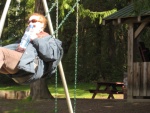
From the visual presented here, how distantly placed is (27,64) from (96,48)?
27.3 m

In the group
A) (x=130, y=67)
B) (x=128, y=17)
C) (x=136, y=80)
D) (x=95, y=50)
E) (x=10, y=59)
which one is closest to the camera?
(x=10, y=59)

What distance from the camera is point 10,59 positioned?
502 cm

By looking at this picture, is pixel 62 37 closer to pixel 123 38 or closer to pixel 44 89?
pixel 123 38

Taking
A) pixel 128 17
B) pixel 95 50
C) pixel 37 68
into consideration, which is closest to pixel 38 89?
pixel 128 17

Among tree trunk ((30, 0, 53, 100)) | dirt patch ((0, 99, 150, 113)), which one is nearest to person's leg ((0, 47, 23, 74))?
dirt patch ((0, 99, 150, 113))

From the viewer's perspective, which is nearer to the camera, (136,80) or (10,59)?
(10,59)

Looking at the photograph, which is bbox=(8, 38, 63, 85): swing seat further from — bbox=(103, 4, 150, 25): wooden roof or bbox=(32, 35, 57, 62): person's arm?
bbox=(103, 4, 150, 25): wooden roof

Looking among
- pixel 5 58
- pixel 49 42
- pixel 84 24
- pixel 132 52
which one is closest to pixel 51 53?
pixel 49 42

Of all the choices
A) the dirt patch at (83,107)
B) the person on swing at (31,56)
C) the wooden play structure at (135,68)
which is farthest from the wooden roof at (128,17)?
the person on swing at (31,56)

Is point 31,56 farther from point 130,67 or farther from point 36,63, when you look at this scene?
point 130,67

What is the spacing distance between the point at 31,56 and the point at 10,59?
240 mm

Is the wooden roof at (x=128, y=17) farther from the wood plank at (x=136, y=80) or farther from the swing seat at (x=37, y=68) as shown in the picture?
the swing seat at (x=37, y=68)

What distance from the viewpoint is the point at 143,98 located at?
1569cm

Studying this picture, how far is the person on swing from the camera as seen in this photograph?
5.02 m
